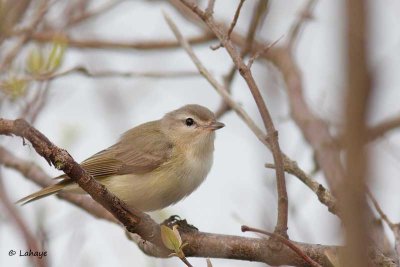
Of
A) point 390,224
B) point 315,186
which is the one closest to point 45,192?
point 315,186

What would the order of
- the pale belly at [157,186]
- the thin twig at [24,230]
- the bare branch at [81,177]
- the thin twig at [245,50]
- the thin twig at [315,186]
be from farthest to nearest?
1. the pale belly at [157,186]
2. the thin twig at [245,50]
3. the thin twig at [315,186]
4. the bare branch at [81,177]
5. the thin twig at [24,230]

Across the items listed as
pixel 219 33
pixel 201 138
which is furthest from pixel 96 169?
pixel 219 33

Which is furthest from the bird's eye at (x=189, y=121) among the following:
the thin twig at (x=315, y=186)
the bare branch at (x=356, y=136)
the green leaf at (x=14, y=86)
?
the bare branch at (x=356, y=136)

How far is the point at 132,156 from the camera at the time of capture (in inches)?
200

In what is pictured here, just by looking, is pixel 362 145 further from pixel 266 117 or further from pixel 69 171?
pixel 69 171

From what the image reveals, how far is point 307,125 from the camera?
175 inches

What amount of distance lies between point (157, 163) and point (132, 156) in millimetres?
346

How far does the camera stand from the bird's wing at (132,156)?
487 centimetres

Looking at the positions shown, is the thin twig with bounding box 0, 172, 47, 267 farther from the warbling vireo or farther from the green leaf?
the warbling vireo

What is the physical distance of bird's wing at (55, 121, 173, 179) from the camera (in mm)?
4867

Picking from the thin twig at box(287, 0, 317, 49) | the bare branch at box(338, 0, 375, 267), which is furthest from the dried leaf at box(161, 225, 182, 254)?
the thin twig at box(287, 0, 317, 49)

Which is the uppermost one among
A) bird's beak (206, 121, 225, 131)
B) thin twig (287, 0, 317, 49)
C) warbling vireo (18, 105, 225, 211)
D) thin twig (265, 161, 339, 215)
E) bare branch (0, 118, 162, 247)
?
thin twig (287, 0, 317, 49)

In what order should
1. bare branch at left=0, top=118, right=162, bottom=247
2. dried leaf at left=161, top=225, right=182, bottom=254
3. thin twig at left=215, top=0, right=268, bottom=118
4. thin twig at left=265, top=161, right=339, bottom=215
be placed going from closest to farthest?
bare branch at left=0, top=118, right=162, bottom=247, dried leaf at left=161, top=225, right=182, bottom=254, thin twig at left=265, top=161, right=339, bottom=215, thin twig at left=215, top=0, right=268, bottom=118

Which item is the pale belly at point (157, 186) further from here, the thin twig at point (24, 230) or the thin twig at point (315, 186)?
the thin twig at point (24, 230)
